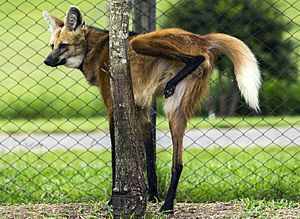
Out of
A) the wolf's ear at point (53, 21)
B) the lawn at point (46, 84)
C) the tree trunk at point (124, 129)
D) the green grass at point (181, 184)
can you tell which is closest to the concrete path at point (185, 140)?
the lawn at point (46, 84)

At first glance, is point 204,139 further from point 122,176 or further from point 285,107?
point 122,176

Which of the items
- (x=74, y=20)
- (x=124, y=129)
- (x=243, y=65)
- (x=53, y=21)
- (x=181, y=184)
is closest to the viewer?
(x=124, y=129)

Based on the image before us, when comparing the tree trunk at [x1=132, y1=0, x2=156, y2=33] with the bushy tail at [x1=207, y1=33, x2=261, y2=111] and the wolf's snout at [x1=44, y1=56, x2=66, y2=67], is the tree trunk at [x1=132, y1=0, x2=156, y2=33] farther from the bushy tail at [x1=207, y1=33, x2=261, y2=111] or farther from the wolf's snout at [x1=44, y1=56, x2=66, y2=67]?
the bushy tail at [x1=207, y1=33, x2=261, y2=111]

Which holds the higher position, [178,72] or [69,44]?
[69,44]

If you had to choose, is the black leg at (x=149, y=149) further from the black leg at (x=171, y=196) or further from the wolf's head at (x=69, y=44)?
the wolf's head at (x=69, y=44)

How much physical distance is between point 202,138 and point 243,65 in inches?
214

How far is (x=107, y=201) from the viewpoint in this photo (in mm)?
6328

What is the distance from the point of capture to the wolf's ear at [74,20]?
6.33 meters

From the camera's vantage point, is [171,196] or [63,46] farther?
[63,46]

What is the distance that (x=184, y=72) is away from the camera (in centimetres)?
554

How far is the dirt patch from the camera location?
5.63 m

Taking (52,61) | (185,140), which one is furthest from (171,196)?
(185,140)

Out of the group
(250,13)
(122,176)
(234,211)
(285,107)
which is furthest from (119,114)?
(285,107)

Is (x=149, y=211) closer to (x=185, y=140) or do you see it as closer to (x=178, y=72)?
(x=178, y=72)
